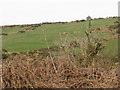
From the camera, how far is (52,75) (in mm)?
5609

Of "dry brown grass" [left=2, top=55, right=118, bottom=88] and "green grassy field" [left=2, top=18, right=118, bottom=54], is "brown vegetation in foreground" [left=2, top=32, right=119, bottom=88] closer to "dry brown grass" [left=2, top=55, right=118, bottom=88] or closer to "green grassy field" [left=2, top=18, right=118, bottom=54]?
"dry brown grass" [left=2, top=55, right=118, bottom=88]

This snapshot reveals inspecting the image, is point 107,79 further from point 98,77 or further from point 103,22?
point 103,22

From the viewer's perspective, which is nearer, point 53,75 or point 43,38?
point 53,75

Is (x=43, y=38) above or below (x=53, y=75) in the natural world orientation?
below

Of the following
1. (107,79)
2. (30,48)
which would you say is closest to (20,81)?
(107,79)

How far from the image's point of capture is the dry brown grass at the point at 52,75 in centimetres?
539

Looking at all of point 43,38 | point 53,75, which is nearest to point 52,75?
point 53,75

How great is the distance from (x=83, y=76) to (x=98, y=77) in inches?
12.6

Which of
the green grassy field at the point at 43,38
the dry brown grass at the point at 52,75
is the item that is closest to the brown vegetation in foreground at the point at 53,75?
the dry brown grass at the point at 52,75

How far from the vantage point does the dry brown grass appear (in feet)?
17.7

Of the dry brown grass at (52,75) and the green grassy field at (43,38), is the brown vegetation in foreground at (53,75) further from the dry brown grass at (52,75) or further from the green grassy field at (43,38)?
the green grassy field at (43,38)

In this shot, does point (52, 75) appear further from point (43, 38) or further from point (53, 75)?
point (43, 38)

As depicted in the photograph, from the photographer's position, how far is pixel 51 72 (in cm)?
565

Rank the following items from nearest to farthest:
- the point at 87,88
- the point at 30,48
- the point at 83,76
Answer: the point at 87,88 → the point at 83,76 → the point at 30,48
